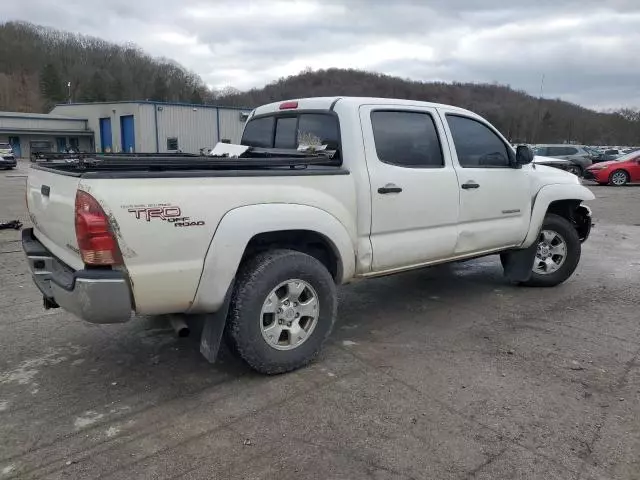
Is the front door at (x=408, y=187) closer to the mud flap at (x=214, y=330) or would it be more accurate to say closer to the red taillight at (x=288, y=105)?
the red taillight at (x=288, y=105)

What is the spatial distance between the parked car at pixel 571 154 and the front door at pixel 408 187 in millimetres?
22744

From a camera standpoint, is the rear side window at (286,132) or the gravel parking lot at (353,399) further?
the rear side window at (286,132)

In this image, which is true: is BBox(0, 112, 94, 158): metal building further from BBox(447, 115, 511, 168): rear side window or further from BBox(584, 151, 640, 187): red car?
BBox(447, 115, 511, 168): rear side window

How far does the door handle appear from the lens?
4145 millimetres

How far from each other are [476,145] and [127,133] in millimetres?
45661

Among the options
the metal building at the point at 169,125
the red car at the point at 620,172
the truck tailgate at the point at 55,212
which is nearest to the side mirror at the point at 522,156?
the truck tailgate at the point at 55,212

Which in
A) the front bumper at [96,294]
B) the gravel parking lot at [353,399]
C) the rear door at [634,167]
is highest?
the rear door at [634,167]

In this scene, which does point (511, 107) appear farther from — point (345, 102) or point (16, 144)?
point (345, 102)

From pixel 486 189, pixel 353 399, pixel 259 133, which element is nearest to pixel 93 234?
pixel 353 399

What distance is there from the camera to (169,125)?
4312cm

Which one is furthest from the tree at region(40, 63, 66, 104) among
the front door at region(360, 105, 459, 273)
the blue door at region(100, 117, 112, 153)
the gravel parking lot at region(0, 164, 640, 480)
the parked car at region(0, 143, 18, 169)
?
the front door at region(360, 105, 459, 273)

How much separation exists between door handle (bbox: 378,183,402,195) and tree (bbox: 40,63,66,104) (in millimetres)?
102329

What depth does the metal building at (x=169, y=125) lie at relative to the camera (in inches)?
1676

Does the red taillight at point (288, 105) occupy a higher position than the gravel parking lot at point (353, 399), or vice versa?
the red taillight at point (288, 105)
